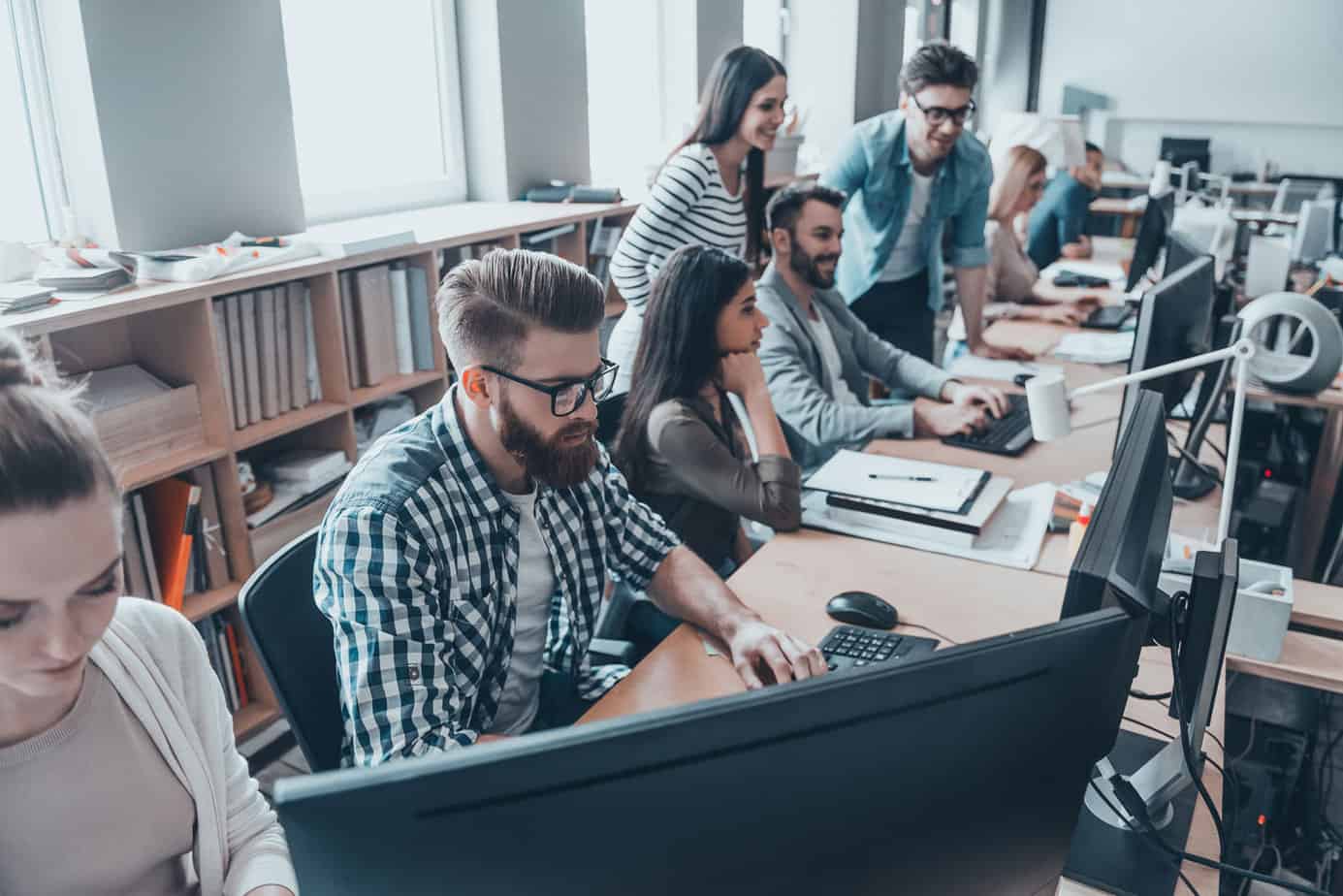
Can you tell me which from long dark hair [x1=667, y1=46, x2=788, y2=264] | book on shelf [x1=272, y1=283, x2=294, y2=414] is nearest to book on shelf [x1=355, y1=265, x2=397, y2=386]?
book on shelf [x1=272, y1=283, x2=294, y2=414]

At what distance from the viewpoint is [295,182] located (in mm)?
2678

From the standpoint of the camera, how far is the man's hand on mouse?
1300mm

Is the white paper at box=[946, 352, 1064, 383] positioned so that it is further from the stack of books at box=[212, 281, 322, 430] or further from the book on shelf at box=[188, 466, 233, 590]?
the book on shelf at box=[188, 466, 233, 590]

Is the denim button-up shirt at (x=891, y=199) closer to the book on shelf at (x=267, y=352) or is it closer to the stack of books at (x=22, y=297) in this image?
the book on shelf at (x=267, y=352)

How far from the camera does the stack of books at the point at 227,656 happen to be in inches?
92.7

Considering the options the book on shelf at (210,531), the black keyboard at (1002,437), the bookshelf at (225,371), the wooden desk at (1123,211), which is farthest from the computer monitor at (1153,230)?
the wooden desk at (1123,211)

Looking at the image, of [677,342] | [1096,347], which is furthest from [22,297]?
[1096,347]

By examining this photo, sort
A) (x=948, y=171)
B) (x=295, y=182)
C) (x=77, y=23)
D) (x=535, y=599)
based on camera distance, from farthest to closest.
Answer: (x=948, y=171), (x=295, y=182), (x=77, y=23), (x=535, y=599)

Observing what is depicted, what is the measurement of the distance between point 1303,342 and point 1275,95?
6.61 meters

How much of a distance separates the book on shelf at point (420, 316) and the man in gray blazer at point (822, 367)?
0.89 meters

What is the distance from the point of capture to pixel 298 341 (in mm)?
2424

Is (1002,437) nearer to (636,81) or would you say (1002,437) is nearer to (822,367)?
(822,367)

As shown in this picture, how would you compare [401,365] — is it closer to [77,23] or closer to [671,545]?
[77,23]

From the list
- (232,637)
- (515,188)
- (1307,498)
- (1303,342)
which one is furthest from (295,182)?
(1307,498)
